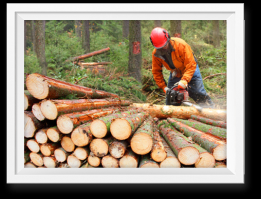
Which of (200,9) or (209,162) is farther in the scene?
(200,9)

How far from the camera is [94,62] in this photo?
4.91m

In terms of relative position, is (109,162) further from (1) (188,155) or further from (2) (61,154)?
(1) (188,155)

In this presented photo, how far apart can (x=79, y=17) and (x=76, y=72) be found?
1848mm

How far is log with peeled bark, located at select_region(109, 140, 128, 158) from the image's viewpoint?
2.18 meters

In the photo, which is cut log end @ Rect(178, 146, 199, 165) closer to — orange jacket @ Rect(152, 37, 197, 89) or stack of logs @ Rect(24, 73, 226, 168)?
stack of logs @ Rect(24, 73, 226, 168)

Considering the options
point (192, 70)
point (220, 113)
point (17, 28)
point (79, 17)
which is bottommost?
point (220, 113)

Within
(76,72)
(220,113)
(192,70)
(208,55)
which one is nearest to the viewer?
(220,113)

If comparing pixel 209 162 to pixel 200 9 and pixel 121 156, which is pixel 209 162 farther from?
pixel 200 9

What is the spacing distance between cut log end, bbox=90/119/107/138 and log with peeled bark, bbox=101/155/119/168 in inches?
11.8

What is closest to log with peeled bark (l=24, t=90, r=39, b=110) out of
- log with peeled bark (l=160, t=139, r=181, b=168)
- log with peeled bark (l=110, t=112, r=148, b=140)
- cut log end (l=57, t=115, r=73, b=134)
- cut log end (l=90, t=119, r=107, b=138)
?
cut log end (l=57, t=115, r=73, b=134)

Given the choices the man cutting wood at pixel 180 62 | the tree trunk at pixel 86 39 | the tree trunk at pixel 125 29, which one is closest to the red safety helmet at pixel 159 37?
the man cutting wood at pixel 180 62

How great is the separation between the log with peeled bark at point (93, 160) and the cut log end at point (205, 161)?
122cm
